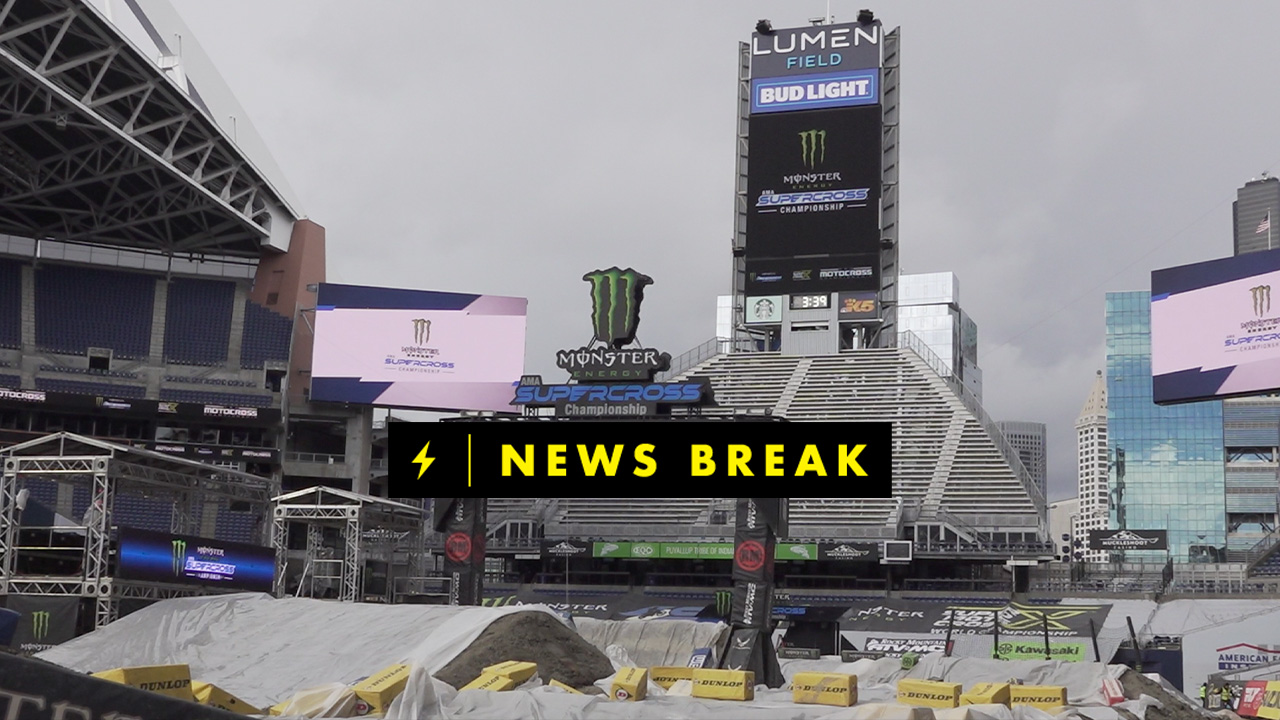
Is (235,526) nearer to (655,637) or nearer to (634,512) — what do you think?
(634,512)

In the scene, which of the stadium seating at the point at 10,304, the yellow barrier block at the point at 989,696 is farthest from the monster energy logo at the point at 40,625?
the stadium seating at the point at 10,304

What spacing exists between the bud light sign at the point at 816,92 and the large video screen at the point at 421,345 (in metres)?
21.0

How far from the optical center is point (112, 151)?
60.6 metres

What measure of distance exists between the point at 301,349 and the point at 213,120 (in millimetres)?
17059

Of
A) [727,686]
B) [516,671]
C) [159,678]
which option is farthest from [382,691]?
[727,686]

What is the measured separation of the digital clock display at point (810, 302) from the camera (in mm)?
77125

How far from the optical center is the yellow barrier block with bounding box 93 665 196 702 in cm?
1784

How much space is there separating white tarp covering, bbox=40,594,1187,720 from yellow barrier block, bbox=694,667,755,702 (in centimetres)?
32

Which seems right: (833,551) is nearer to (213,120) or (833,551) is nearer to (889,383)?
(889,383)

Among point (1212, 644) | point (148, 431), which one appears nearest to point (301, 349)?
point (148, 431)

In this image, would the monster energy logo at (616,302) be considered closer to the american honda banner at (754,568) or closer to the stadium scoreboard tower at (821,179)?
the stadium scoreboard tower at (821,179)

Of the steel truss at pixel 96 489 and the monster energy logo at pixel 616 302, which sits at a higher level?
the monster energy logo at pixel 616 302

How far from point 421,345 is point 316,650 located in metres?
36.7

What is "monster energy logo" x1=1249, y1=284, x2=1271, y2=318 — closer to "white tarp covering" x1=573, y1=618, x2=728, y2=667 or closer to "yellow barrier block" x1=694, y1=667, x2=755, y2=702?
"white tarp covering" x1=573, y1=618, x2=728, y2=667
